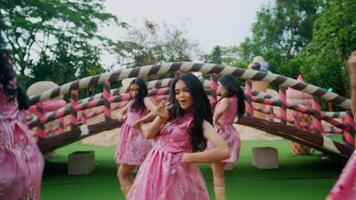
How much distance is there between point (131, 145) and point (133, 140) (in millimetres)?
63

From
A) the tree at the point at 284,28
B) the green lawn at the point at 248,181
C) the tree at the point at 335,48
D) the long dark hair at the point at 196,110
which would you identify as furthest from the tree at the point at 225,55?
the long dark hair at the point at 196,110

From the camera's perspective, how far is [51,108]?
8.92 meters

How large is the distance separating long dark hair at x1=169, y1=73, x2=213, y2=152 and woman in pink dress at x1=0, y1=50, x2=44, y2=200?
1.15 metres

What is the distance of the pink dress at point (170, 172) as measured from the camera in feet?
9.65

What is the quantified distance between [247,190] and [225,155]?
12.0 feet

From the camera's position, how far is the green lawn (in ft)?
19.8

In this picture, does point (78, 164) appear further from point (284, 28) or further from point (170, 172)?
point (284, 28)

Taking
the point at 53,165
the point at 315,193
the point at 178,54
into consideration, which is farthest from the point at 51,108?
the point at 178,54

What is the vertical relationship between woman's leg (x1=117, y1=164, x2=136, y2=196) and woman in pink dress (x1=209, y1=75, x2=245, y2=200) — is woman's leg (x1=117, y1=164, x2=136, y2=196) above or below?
below

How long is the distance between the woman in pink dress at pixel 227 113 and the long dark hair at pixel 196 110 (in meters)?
2.02

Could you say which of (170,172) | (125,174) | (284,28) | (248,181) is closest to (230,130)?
(125,174)

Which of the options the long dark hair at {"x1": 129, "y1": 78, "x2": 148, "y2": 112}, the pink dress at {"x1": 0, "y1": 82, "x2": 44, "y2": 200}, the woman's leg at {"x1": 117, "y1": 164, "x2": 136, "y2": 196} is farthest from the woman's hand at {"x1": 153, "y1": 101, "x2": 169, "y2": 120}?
the woman's leg at {"x1": 117, "y1": 164, "x2": 136, "y2": 196}

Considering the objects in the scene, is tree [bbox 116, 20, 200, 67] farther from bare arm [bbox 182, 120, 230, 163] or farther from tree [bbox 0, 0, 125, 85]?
bare arm [bbox 182, 120, 230, 163]

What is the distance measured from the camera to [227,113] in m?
5.61
